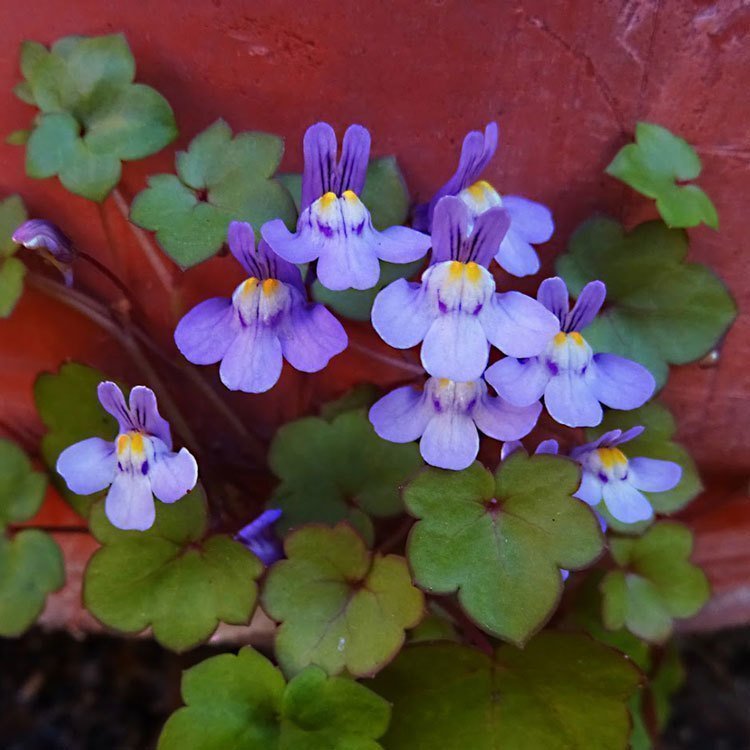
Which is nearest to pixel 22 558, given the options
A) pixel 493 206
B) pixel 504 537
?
pixel 504 537

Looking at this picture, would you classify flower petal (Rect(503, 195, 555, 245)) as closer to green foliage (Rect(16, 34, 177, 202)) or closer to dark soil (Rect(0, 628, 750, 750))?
green foliage (Rect(16, 34, 177, 202))

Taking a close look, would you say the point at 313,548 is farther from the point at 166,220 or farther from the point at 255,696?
the point at 166,220

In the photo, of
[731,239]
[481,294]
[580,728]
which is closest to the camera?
[481,294]

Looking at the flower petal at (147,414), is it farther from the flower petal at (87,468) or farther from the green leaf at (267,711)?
the green leaf at (267,711)

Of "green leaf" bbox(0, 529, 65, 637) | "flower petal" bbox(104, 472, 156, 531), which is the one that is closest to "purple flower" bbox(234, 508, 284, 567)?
"flower petal" bbox(104, 472, 156, 531)

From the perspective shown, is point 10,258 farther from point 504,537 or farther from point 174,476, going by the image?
point 504,537

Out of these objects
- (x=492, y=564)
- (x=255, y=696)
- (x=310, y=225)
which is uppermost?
(x=310, y=225)

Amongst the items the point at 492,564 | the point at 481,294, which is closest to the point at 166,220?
the point at 481,294
